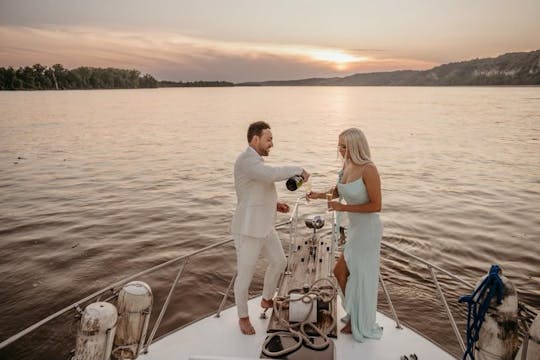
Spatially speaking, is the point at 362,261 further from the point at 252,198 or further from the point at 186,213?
the point at 186,213

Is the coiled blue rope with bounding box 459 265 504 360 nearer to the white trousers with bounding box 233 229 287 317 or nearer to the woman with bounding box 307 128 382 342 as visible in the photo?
the woman with bounding box 307 128 382 342

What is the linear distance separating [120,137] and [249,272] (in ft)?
127

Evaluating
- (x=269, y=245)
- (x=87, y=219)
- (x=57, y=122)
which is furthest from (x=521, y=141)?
(x=57, y=122)

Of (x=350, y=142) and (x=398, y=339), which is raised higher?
(x=350, y=142)

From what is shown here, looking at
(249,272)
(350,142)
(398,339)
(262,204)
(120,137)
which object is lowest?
(120,137)

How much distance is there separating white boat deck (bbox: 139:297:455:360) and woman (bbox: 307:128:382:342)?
0.20 metres

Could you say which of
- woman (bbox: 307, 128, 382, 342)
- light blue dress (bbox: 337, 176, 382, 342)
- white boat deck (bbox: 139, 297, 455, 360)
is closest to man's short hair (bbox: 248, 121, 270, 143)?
woman (bbox: 307, 128, 382, 342)

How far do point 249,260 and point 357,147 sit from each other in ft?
6.05

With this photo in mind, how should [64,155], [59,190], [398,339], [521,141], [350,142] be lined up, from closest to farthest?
[350,142] < [398,339] < [59,190] < [64,155] < [521,141]

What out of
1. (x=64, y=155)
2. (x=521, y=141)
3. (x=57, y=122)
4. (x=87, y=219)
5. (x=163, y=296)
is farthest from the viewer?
(x=57, y=122)

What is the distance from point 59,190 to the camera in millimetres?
19438

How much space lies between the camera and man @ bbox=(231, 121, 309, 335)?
4492 mm

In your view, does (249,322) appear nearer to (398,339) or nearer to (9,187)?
(398,339)

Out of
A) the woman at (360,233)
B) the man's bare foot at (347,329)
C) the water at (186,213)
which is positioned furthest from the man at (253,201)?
the water at (186,213)
